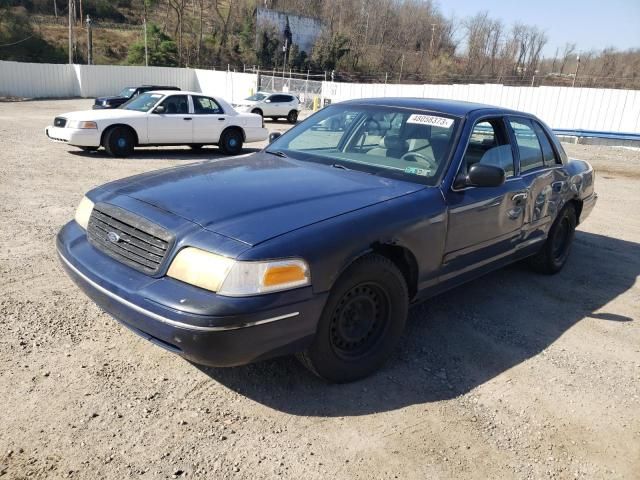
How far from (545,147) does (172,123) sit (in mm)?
9063

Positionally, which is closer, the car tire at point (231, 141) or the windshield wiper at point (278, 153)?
the windshield wiper at point (278, 153)

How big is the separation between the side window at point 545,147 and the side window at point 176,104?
29.8ft

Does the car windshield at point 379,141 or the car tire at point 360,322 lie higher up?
the car windshield at point 379,141

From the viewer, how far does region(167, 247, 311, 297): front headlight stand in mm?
2457

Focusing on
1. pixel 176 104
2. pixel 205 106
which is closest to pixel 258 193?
pixel 176 104

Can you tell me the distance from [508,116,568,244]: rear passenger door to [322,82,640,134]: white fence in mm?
18548

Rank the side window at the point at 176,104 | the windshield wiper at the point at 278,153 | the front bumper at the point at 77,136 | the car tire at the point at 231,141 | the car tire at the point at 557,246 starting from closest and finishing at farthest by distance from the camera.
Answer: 1. the windshield wiper at the point at 278,153
2. the car tire at the point at 557,246
3. the front bumper at the point at 77,136
4. the side window at the point at 176,104
5. the car tire at the point at 231,141

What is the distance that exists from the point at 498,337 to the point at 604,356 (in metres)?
0.75

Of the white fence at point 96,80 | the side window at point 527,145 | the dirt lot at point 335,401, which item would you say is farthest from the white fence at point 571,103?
the dirt lot at point 335,401

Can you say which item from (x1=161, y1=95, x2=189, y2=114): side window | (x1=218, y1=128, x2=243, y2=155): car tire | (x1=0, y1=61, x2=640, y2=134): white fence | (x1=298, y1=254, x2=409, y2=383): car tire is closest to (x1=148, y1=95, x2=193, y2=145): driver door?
(x1=161, y1=95, x2=189, y2=114): side window

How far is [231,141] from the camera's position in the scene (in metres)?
13.2

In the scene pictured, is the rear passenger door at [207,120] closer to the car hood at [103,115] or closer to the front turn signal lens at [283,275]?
the car hood at [103,115]

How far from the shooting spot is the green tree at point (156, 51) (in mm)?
50719

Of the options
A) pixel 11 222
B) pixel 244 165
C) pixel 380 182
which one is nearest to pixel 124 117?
pixel 11 222
